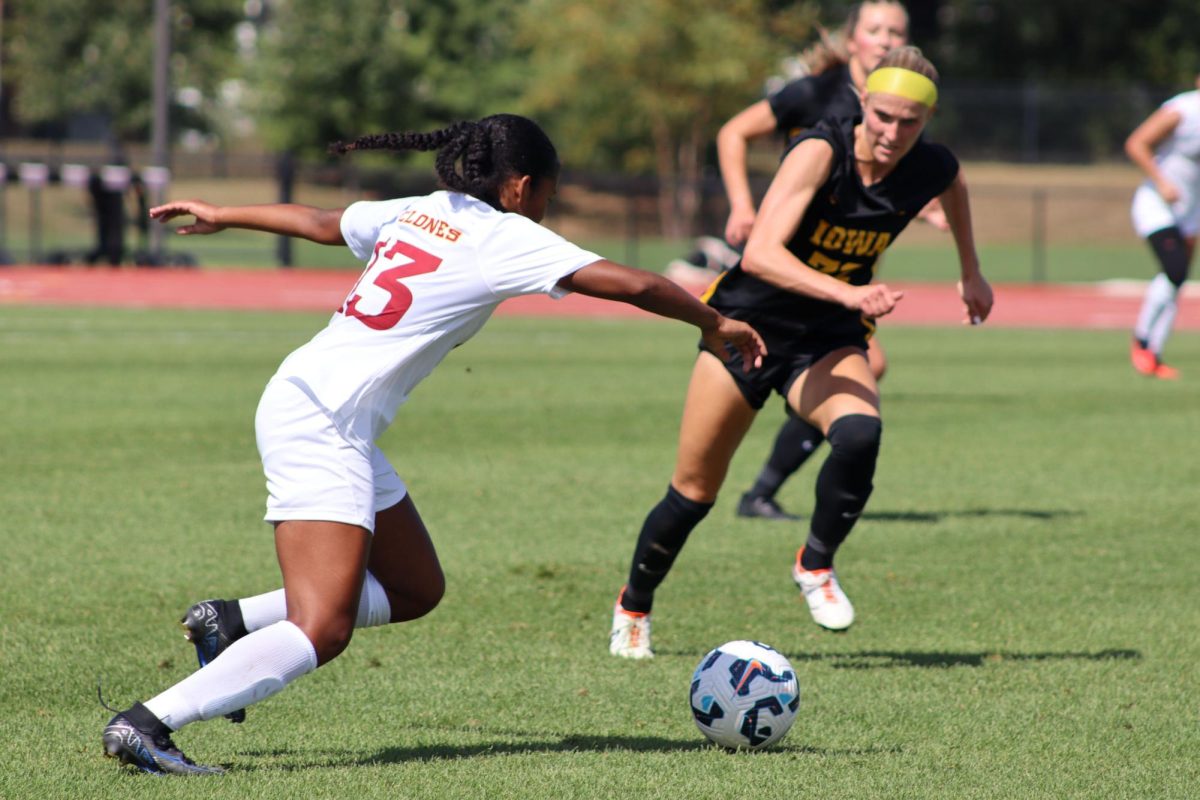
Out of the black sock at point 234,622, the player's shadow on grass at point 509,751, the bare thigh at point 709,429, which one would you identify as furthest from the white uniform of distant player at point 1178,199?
the black sock at point 234,622

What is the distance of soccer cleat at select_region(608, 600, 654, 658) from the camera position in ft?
19.6

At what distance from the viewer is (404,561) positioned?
4.71m

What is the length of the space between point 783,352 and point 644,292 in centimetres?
196

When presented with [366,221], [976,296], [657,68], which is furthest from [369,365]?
[657,68]

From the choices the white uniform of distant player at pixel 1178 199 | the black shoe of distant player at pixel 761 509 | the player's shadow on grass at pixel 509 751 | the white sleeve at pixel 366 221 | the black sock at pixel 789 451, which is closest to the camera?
the player's shadow on grass at pixel 509 751

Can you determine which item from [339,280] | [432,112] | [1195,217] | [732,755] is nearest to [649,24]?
[432,112]

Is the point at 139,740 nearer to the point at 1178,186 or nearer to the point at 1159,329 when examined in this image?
the point at 1178,186

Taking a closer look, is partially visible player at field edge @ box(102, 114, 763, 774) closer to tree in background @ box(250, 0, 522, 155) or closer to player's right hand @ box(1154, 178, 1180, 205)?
player's right hand @ box(1154, 178, 1180, 205)

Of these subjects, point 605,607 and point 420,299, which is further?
point 605,607

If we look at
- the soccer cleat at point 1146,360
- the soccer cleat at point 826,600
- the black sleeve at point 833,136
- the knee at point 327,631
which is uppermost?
the black sleeve at point 833,136

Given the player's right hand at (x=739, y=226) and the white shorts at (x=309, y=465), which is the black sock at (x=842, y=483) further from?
the white shorts at (x=309, y=465)

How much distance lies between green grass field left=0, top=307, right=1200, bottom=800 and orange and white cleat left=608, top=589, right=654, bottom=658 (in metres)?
0.08

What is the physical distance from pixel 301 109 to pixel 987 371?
3902 centimetres

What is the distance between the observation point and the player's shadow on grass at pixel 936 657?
19.3ft
